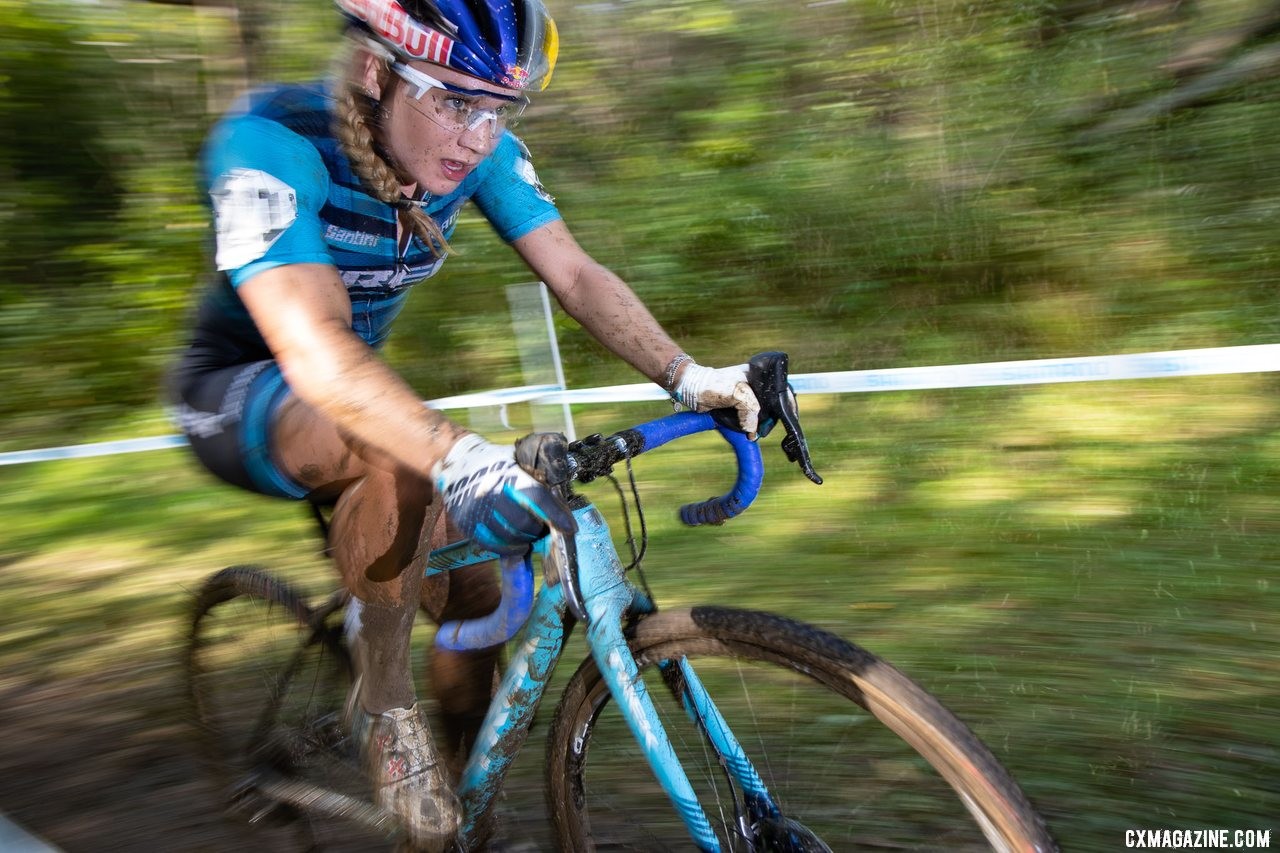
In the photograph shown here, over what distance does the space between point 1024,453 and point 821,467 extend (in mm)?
933

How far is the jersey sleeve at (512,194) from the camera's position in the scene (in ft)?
8.53

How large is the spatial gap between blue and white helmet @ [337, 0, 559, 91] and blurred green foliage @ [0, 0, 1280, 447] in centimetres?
416

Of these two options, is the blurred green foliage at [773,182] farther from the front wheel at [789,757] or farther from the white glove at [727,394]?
the white glove at [727,394]

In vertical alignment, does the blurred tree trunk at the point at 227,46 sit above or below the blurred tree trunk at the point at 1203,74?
above

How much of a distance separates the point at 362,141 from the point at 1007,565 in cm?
287

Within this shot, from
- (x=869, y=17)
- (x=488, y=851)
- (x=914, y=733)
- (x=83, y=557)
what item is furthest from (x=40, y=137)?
(x=914, y=733)

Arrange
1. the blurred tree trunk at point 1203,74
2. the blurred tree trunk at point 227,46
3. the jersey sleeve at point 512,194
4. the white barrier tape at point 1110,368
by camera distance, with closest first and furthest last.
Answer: the jersey sleeve at point 512,194 → the white barrier tape at point 1110,368 → the blurred tree trunk at point 1203,74 → the blurred tree trunk at point 227,46

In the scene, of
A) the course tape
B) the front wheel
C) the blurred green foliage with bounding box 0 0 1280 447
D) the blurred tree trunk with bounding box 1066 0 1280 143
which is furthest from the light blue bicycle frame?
the blurred tree trunk with bounding box 1066 0 1280 143

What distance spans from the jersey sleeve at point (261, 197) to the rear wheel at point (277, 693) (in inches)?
39.3

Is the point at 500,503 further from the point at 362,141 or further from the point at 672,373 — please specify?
the point at 362,141

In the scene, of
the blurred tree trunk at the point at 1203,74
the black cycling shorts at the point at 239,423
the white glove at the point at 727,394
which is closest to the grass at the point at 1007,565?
the black cycling shorts at the point at 239,423

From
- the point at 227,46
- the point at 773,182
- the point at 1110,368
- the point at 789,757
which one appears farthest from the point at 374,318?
the point at 227,46

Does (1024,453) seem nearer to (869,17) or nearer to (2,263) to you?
(869,17)

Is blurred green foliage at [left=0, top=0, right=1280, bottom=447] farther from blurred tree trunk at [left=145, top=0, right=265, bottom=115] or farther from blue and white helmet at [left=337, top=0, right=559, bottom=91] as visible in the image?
blue and white helmet at [left=337, top=0, right=559, bottom=91]
